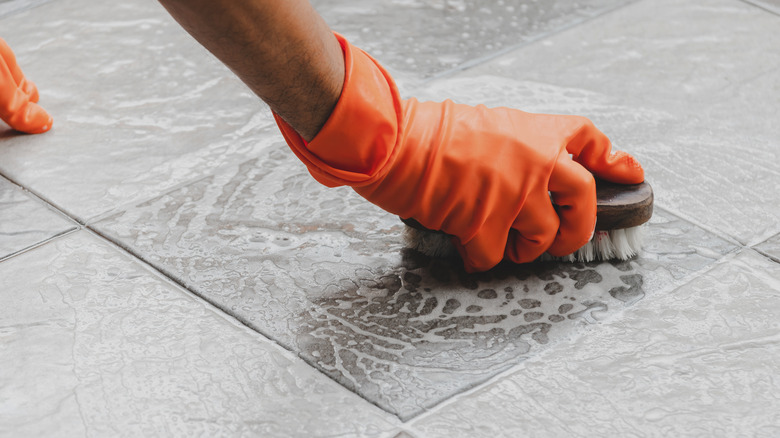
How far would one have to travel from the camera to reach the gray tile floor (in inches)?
37.6

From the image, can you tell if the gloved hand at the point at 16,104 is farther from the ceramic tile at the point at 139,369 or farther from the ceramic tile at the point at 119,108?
the ceramic tile at the point at 139,369

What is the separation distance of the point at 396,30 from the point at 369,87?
0.81m

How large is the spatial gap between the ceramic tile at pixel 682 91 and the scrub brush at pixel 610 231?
16cm

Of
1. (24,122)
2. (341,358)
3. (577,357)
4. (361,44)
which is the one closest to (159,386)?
(341,358)

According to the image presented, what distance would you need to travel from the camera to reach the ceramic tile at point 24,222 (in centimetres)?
123

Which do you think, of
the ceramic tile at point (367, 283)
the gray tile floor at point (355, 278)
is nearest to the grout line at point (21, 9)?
the gray tile floor at point (355, 278)

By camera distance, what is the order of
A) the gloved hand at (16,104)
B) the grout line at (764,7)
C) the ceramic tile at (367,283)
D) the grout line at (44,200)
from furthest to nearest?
the grout line at (764,7)
the gloved hand at (16,104)
the grout line at (44,200)
the ceramic tile at (367,283)

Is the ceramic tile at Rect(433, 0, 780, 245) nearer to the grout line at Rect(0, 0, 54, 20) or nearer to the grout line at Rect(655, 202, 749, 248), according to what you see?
the grout line at Rect(655, 202, 749, 248)

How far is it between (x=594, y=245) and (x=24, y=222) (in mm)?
810

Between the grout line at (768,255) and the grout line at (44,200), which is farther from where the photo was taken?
the grout line at (44,200)

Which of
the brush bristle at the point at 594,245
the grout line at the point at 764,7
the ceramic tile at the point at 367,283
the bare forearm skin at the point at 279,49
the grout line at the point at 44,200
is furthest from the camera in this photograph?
the grout line at the point at 764,7

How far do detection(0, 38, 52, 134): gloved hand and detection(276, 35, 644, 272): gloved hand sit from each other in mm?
621

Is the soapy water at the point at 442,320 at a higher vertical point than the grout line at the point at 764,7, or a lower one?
lower

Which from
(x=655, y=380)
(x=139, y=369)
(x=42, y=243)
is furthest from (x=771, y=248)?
(x=42, y=243)
